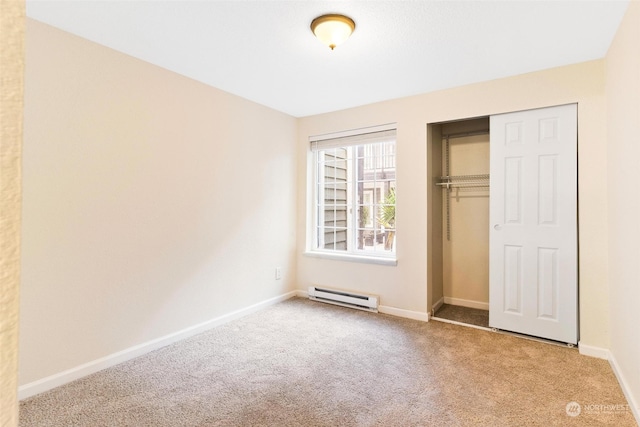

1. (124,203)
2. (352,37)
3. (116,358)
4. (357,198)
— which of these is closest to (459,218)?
(357,198)

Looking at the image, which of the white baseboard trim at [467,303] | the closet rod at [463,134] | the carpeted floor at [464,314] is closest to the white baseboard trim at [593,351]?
the carpeted floor at [464,314]

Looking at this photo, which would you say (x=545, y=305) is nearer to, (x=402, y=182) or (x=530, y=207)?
(x=530, y=207)

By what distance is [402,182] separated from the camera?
3.50 m

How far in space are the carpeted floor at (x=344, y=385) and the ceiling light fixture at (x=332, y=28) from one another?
2.25 m

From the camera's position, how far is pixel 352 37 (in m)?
2.29

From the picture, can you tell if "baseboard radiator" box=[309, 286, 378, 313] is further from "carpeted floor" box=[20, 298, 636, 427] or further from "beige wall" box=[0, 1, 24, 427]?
"beige wall" box=[0, 1, 24, 427]

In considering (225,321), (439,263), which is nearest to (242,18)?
(225,321)

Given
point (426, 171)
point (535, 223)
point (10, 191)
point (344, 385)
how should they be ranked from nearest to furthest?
point (10, 191) < point (344, 385) < point (535, 223) < point (426, 171)

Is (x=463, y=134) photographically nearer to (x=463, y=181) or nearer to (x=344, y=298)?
(x=463, y=181)

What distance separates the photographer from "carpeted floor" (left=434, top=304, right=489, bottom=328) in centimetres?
331

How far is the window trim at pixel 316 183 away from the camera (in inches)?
144

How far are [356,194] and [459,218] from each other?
4.04ft

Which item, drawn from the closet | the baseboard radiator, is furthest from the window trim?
the closet

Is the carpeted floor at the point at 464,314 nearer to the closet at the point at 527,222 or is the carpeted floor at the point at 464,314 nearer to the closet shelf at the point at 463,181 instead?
the closet at the point at 527,222
